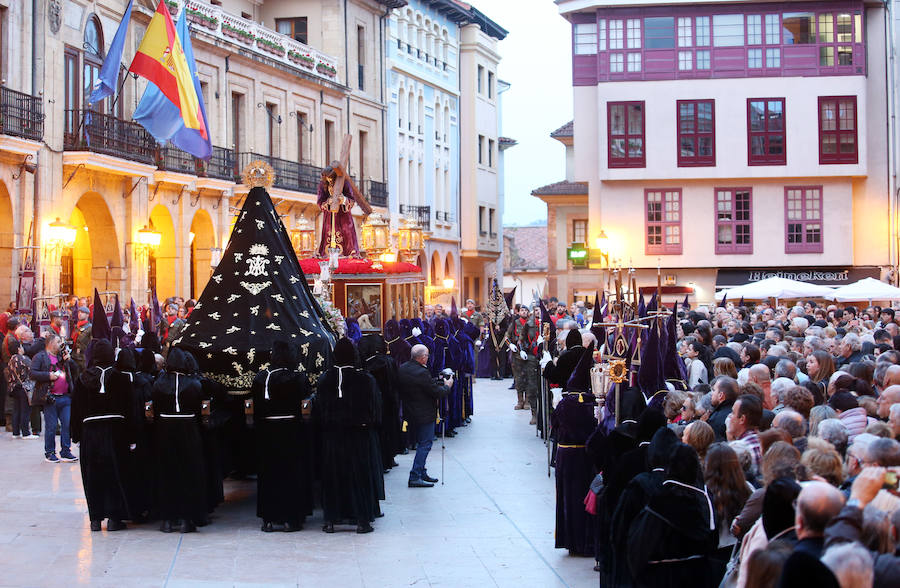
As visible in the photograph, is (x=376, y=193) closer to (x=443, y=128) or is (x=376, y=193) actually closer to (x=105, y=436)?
(x=443, y=128)

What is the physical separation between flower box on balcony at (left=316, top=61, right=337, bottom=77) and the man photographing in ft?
96.3

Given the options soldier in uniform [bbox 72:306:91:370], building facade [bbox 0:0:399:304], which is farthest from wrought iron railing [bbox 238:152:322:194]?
soldier in uniform [bbox 72:306:91:370]

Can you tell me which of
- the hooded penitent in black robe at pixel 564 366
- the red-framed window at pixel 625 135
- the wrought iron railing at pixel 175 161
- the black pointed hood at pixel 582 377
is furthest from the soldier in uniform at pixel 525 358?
the red-framed window at pixel 625 135

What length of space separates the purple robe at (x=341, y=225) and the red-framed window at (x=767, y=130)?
2227cm

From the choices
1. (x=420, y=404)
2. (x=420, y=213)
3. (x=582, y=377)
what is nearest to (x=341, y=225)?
(x=420, y=404)

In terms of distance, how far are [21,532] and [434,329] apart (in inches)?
384

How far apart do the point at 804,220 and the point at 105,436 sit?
3196 cm

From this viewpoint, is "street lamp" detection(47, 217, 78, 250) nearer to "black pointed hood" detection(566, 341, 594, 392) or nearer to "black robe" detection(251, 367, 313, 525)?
"black robe" detection(251, 367, 313, 525)

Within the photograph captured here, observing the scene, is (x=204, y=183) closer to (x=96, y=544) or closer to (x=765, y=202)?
(x=765, y=202)

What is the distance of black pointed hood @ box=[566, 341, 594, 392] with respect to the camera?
36.3 ft

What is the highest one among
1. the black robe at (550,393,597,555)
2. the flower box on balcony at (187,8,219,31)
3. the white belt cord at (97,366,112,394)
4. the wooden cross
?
the flower box on balcony at (187,8,219,31)

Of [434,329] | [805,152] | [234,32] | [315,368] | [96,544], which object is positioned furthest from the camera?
[805,152]

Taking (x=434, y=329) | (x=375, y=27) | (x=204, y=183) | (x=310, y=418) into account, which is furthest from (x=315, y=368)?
(x=375, y=27)

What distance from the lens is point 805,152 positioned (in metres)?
39.2
